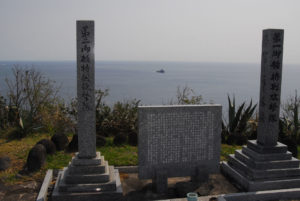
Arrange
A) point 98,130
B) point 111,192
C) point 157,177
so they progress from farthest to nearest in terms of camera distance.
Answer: point 98,130
point 157,177
point 111,192

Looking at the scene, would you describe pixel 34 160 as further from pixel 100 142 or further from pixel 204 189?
pixel 204 189

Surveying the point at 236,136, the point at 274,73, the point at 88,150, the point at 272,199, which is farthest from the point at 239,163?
the point at 88,150

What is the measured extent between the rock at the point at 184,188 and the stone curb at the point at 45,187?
2.52 meters

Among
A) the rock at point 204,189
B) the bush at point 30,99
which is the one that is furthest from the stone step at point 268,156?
the bush at point 30,99

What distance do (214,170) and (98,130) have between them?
461 centimetres

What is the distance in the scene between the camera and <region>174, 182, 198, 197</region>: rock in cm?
572

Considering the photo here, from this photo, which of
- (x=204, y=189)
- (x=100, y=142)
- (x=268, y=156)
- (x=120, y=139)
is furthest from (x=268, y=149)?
(x=100, y=142)

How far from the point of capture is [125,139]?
28.8ft

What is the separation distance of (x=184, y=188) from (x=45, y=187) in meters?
2.69

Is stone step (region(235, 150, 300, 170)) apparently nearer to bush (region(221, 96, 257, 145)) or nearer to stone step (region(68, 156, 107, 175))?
bush (region(221, 96, 257, 145))

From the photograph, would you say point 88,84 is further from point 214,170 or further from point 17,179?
point 214,170

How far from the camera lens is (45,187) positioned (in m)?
5.53

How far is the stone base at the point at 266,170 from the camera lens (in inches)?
235

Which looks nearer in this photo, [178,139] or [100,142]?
[178,139]
